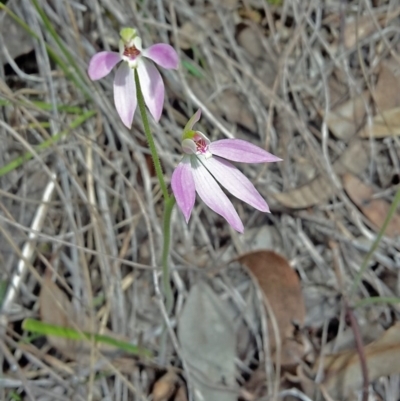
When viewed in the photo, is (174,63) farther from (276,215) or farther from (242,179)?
(276,215)

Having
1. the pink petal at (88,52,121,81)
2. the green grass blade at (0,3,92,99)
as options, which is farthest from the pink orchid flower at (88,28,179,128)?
the green grass blade at (0,3,92,99)

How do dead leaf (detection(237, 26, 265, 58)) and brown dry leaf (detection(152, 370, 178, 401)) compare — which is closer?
brown dry leaf (detection(152, 370, 178, 401))

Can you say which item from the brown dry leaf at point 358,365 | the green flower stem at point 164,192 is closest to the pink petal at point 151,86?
the green flower stem at point 164,192

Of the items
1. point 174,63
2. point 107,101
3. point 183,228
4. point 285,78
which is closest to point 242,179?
point 174,63

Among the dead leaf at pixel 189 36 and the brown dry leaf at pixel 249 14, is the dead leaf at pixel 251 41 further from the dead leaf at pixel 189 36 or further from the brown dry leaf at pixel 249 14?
the dead leaf at pixel 189 36

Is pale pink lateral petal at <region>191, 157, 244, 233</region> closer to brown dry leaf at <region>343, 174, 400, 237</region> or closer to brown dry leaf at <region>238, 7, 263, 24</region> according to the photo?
brown dry leaf at <region>343, 174, 400, 237</region>

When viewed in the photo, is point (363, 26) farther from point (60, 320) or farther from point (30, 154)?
point (60, 320)
